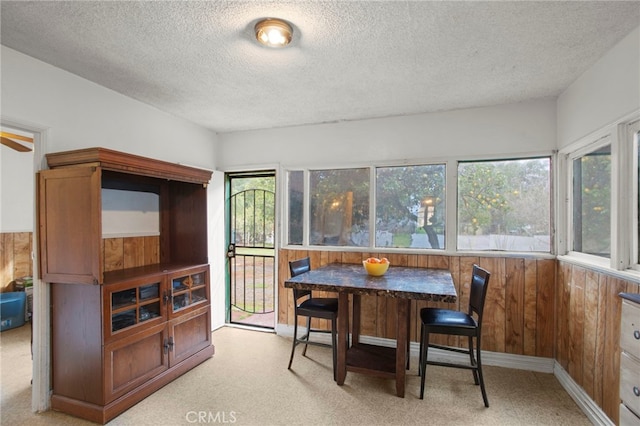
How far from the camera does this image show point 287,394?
8.24 feet

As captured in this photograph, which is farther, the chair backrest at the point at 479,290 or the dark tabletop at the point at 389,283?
the chair backrest at the point at 479,290

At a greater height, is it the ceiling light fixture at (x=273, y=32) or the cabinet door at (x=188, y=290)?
the ceiling light fixture at (x=273, y=32)

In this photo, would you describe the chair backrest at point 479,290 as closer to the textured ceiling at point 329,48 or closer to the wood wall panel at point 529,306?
the wood wall panel at point 529,306

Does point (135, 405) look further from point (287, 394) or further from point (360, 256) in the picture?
point (360, 256)

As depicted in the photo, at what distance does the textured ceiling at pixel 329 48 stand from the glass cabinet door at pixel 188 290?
170 cm

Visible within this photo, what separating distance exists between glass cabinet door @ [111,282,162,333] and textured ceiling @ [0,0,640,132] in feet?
5.61

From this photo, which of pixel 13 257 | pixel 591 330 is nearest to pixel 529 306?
pixel 591 330

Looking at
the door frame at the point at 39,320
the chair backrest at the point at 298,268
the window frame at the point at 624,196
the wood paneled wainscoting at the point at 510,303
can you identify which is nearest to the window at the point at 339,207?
the chair backrest at the point at 298,268

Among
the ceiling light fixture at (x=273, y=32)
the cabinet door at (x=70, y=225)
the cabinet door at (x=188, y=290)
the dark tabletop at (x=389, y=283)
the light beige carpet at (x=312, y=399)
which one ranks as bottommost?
the light beige carpet at (x=312, y=399)

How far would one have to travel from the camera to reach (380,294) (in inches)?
91.3

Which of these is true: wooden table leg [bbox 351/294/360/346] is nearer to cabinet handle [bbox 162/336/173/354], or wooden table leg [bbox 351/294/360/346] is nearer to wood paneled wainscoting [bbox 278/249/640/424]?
wood paneled wainscoting [bbox 278/249/640/424]

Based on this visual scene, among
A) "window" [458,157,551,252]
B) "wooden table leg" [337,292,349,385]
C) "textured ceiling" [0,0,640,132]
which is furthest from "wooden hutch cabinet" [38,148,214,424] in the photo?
"window" [458,157,551,252]

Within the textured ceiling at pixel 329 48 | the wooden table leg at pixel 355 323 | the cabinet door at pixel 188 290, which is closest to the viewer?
the textured ceiling at pixel 329 48

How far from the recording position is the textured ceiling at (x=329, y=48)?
66.7 inches
